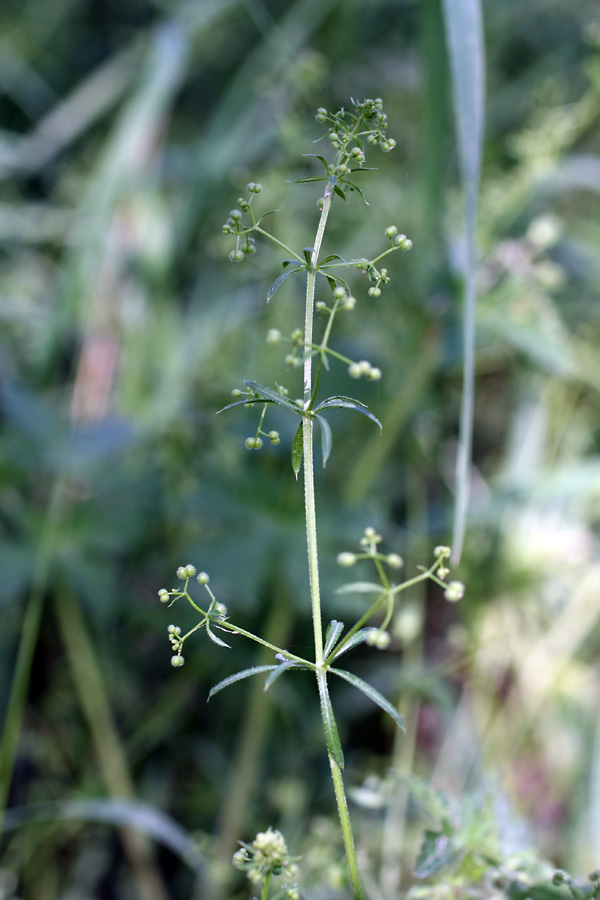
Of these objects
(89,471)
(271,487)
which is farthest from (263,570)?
(89,471)

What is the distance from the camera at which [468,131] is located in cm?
66

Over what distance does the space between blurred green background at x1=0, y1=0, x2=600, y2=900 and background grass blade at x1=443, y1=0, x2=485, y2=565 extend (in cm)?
32

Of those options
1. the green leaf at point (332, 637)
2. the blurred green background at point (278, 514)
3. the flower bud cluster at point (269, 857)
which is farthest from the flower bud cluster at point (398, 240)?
the blurred green background at point (278, 514)

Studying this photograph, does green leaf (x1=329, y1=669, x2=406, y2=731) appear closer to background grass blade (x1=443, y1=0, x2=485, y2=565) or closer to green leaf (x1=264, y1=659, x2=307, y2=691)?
green leaf (x1=264, y1=659, x2=307, y2=691)

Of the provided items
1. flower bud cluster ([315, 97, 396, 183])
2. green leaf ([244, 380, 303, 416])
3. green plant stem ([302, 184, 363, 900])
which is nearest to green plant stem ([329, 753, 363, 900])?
green plant stem ([302, 184, 363, 900])

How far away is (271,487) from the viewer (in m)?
1.07

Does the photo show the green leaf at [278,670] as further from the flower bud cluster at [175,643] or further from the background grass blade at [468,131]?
the background grass blade at [468,131]

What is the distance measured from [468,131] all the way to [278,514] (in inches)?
22.5

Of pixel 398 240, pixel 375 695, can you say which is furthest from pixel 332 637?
pixel 398 240

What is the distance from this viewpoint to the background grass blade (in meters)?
0.64

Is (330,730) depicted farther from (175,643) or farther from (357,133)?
(357,133)

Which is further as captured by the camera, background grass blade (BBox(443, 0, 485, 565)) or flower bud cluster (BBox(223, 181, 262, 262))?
background grass blade (BBox(443, 0, 485, 565))

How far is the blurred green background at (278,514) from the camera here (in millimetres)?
1033

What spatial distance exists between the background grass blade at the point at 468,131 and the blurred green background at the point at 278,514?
321 millimetres
